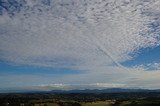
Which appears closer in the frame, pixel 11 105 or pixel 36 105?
pixel 11 105

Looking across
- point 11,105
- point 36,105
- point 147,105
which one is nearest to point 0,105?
point 11,105

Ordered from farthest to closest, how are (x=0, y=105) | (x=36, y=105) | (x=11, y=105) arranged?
(x=36, y=105)
(x=11, y=105)
(x=0, y=105)

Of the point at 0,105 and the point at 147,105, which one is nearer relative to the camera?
the point at 0,105

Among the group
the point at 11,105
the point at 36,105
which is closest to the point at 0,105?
the point at 11,105

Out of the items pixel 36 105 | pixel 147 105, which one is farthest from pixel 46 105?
pixel 147 105

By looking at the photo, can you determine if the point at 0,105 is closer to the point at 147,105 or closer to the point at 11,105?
the point at 11,105

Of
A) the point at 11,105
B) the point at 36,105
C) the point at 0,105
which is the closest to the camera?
the point at 0,105

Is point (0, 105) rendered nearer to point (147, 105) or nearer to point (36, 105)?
point (36, 105)
